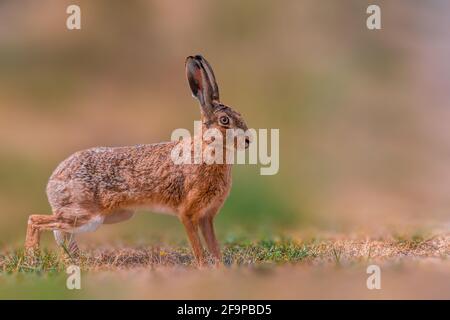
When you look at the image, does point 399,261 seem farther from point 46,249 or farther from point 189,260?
point 46,249

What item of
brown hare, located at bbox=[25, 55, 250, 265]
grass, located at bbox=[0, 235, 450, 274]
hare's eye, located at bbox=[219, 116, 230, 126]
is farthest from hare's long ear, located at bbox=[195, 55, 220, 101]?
grass, located at bbox=[0, 235, 450, 274]

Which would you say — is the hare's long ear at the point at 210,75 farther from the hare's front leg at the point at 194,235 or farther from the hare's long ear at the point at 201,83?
the hare's front leg at the point at 194,235

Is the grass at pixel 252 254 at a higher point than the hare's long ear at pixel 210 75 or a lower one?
lower

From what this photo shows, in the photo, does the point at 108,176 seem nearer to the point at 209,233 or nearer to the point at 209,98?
the point at 209,233

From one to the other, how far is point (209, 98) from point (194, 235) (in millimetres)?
1415

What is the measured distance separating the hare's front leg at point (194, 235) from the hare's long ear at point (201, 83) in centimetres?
110

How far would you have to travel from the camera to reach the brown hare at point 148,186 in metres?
8.45

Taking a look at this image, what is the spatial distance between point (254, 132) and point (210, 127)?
0.46m

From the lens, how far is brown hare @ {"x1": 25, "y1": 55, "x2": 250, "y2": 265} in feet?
27.7

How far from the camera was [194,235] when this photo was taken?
845cm

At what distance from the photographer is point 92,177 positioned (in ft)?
28.7

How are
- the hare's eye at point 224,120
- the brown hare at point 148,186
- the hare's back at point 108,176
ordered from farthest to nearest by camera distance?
the hare's back at point 108,176 < the brown hare at point 148,186 < the hare's eye at point 224,120

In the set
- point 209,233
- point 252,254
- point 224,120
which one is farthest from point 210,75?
point 252,254

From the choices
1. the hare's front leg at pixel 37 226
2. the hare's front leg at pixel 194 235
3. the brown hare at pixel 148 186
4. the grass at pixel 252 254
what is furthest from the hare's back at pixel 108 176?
the grass at pixel 252 254
